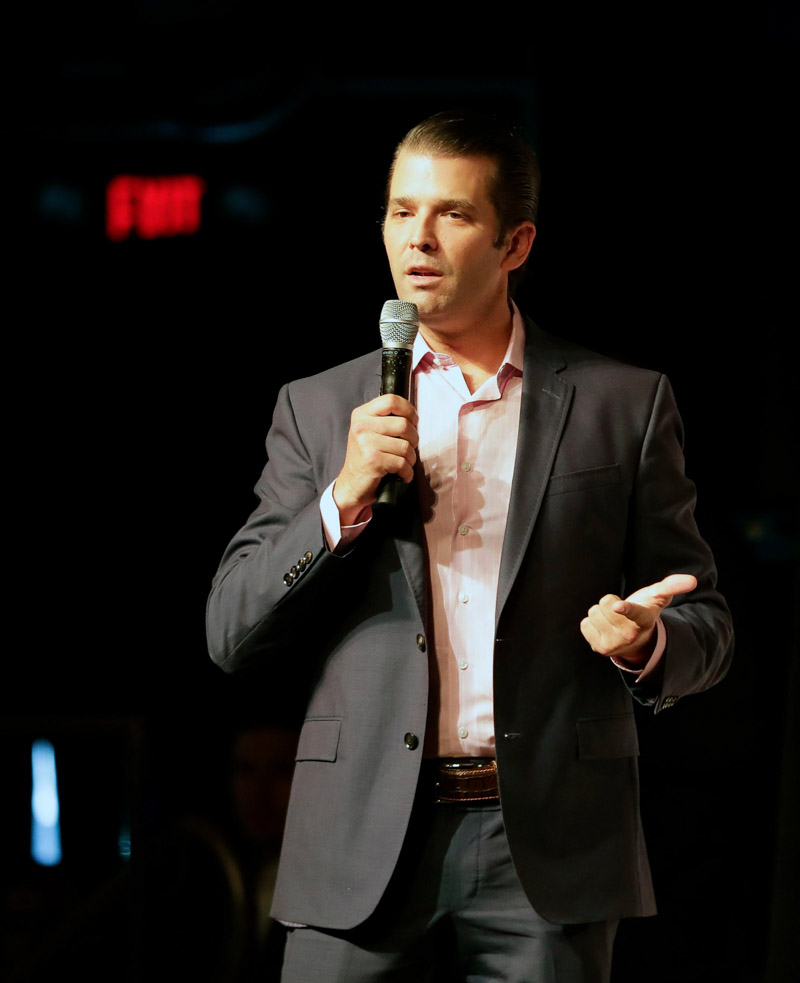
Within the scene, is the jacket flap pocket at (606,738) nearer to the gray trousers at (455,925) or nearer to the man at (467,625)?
the man at (467,625)

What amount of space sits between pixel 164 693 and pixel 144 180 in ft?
5.64

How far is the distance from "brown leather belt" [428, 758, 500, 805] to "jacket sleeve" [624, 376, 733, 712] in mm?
316

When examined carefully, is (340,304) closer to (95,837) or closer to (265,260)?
(265,260)

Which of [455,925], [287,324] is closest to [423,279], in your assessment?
[455,925]

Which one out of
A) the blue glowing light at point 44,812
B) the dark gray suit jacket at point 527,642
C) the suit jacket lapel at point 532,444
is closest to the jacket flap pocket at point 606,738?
the dark gray suit jacket at point 527,642

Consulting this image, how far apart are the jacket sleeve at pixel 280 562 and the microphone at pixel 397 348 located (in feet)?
0.50

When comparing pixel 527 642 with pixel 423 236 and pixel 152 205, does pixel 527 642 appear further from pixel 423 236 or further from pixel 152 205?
pixel 152 205

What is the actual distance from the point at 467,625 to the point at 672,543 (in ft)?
1.12

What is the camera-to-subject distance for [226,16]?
3818 millimetres

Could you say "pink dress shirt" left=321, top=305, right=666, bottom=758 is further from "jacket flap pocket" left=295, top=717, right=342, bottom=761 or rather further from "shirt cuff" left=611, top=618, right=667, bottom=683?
"jacket flap pocket" left=295, top=717, right=342, bottom=761

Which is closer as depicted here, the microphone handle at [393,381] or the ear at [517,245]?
the microphone handle at [393,381]

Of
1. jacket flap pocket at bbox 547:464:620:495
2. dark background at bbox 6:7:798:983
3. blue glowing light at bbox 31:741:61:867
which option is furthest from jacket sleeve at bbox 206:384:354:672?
blue glowing light at bbox 31:741:61:867

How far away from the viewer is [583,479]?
1864 mm

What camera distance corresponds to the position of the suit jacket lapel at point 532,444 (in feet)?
5.88
